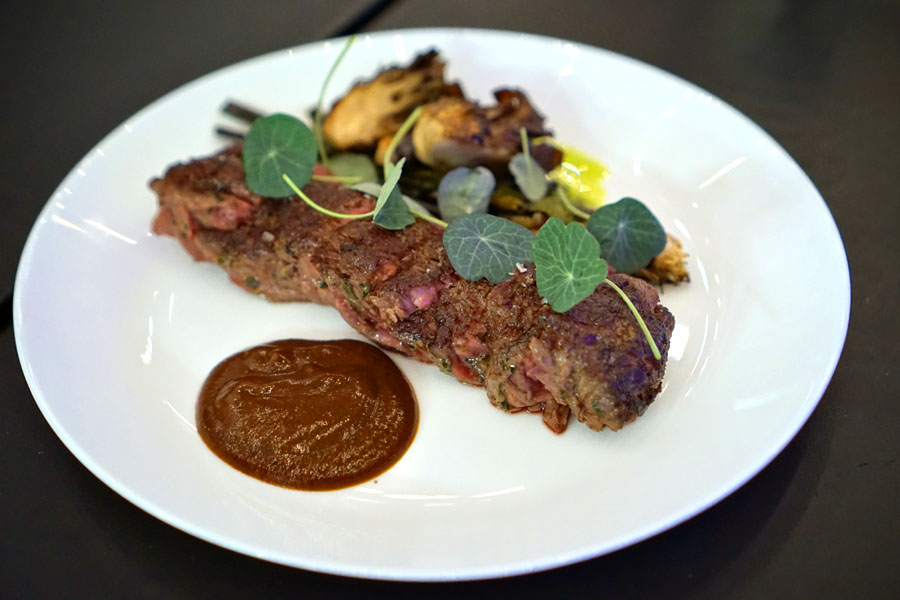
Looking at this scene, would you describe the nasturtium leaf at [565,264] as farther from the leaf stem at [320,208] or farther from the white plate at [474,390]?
the leaf stem at [320,208]

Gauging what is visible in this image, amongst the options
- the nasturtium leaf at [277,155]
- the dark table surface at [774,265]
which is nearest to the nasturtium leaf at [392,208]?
the nasturtium leaf at [277,155]

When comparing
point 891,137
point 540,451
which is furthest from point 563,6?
point 540,451

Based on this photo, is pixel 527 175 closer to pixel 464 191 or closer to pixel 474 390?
pixel 464 191

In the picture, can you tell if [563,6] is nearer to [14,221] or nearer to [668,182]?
[668,182]

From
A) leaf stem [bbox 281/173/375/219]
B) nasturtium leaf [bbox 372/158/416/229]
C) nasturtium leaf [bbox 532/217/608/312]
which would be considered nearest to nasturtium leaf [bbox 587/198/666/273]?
nasturtium leaf [bbox 532/217/608/312]

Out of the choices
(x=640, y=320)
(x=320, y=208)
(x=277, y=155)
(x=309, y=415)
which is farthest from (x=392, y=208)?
(x=640, y=320)
